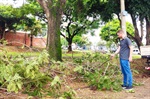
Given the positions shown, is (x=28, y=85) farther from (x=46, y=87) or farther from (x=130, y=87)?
(x=130, y=87)

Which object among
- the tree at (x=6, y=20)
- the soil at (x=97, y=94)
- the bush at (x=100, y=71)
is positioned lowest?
the soil at (x=97, y=94)

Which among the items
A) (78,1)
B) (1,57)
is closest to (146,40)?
(78,1)

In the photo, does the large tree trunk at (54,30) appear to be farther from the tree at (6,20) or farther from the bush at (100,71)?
the tree at (6,20)

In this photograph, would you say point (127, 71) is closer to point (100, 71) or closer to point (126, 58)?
point (126, 58)

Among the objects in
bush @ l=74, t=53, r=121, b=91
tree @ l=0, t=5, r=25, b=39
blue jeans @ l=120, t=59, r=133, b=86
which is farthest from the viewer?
tree @ l=0, t=5, r=25, b=39

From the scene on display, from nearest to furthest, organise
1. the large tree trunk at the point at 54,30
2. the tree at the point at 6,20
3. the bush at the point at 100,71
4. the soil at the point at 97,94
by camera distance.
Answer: the soil at the point at 97,94
the bush at the point at 100,71
the large tree trunk at the point at 54,30
the tree at the point at 6,20

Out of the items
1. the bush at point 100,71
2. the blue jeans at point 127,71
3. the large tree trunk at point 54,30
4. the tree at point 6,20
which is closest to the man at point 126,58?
the blue jeans at point 127,71

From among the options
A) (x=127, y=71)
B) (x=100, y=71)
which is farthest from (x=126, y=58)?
(x=100, y=71)

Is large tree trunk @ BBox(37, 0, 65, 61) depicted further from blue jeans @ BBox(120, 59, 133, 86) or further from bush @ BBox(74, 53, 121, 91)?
blue jeans @ BBox(120, 59, 133, 86)

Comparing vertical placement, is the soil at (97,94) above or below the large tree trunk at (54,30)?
below

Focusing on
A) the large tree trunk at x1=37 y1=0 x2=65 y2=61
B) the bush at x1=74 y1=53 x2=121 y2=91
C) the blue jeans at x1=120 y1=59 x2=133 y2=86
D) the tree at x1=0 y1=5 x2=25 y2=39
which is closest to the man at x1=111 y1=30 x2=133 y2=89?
the blue jeans at x1=120 y1=59 x2=133 y2=86

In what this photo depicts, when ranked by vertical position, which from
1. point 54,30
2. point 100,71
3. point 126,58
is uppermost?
point 54,30

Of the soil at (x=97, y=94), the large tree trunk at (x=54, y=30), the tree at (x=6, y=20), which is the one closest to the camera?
the soil at (x=97, y=94)

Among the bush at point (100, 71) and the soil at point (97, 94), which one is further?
the bush at point (100, 71)
